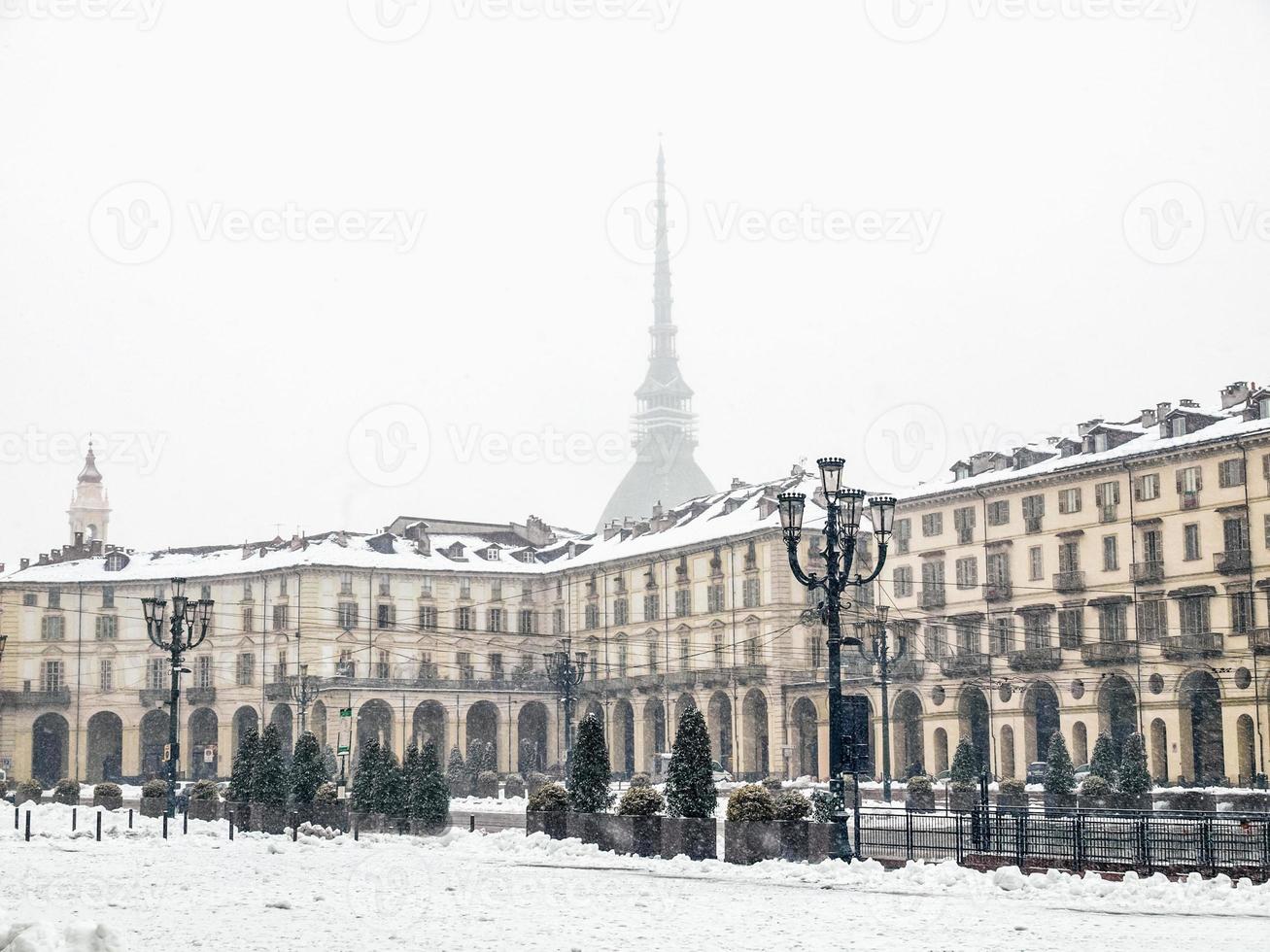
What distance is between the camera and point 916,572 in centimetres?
7912

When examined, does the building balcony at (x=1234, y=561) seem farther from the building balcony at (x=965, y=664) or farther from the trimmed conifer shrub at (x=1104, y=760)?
the trimmed conifer shrub at (x=1104, y=760)

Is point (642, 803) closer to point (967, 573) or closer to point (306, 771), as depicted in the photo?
point (306, 771)

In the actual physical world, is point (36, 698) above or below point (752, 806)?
above

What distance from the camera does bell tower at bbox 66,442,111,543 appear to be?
451 ft

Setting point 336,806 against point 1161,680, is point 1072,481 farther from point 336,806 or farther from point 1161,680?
point 336,806

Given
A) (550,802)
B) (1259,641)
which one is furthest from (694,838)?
(1259,641)

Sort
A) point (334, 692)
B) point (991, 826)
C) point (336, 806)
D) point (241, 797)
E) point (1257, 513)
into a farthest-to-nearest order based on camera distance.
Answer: point (334, 692) → point (1257, 513) → point (241, 797) → point (336, 806) → point (991, 826)

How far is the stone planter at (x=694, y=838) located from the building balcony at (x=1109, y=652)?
40729 millimetres

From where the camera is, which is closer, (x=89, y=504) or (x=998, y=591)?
(x=998, y=591)

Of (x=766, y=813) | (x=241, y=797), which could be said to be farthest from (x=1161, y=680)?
(x=766, y=813)

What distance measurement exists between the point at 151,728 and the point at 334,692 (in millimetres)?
12454

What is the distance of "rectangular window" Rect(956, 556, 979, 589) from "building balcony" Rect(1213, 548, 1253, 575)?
12.7 m

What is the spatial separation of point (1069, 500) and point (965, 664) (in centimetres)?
838

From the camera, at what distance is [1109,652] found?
2689 inches
